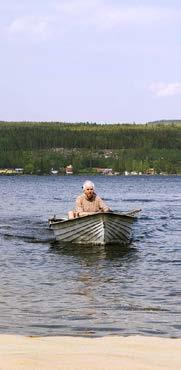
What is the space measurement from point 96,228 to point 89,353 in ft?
48.0

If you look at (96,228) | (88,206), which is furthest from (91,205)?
(96,228)

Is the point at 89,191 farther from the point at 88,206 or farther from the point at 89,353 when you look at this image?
the point at 89,353

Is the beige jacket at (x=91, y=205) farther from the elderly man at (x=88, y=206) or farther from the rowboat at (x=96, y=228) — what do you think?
the rowboat at (x=96, y=228)

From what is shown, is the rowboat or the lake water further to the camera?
the rowboat

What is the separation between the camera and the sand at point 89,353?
6164mm

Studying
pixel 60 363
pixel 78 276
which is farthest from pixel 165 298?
pixel 60 363

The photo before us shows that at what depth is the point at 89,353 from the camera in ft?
22.3

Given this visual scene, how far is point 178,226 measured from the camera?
3247 centimetres

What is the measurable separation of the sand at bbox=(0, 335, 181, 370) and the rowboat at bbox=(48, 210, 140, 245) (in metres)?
13.0

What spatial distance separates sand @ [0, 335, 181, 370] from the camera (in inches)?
243

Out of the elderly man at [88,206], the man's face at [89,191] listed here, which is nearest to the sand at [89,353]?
the man's face at [89,191]

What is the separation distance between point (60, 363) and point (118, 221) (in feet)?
50.4

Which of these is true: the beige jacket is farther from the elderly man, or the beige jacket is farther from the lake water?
the lake water

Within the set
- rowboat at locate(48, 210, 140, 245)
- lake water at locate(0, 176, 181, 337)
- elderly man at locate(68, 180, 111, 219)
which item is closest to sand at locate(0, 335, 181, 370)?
lake water at locate(0, 176, 181, 337)
